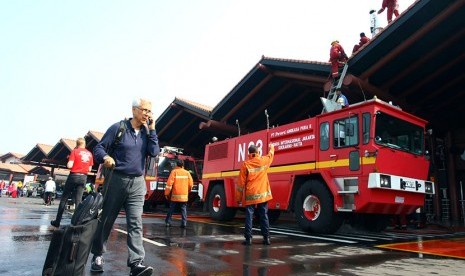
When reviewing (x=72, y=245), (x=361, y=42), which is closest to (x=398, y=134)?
(x=361, y=42)

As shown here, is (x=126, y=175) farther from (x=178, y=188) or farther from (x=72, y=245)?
(x=178, y=188)

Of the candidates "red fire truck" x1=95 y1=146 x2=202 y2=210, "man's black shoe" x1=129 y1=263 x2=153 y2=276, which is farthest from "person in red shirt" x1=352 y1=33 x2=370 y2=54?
"man's black shoe" x1=129 y1=263 x2=153 y2=276

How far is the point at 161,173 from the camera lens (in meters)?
14.7

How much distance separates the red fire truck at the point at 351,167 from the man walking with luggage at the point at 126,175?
4577mm

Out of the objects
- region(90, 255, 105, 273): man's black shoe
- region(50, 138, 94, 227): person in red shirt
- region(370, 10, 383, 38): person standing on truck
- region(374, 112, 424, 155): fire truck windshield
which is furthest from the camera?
region(370, 10, 383, 38): person standing on truck

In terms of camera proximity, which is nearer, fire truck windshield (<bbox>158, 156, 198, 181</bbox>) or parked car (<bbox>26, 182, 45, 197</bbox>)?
fire truck windshield (<bbox>158, 156, 198, 181</bbox>)

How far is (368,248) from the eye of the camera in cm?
567

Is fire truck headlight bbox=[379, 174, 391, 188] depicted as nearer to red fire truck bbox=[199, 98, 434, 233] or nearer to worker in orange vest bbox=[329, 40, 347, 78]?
red fire truck bbox=[199, 98, 434, 233]

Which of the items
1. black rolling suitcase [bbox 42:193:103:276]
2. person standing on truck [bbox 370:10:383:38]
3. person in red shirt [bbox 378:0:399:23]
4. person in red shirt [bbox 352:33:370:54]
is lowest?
black rolling suitcase [bbox 42:193:103:276]

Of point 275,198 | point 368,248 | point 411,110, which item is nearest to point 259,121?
point 411,110

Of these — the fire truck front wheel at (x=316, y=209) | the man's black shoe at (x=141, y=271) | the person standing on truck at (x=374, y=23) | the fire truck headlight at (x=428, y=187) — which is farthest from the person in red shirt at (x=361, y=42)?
the man's black shoe at (x=141, y=271)

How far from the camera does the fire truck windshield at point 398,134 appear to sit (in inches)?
281

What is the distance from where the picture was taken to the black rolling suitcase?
9.12 feet

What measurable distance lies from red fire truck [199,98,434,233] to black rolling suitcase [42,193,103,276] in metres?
5.23
